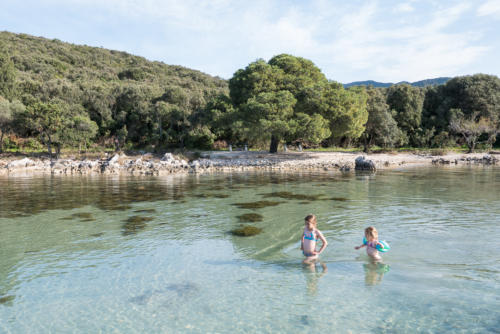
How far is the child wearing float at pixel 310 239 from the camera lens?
8.29 meters

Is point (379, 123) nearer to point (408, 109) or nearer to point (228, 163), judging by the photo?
point (408, 109)

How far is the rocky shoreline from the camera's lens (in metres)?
34.3

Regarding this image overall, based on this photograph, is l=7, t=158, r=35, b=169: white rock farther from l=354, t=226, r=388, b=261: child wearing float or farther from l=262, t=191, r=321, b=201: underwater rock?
l=354, t=226, r=388, b=261: child wearing float

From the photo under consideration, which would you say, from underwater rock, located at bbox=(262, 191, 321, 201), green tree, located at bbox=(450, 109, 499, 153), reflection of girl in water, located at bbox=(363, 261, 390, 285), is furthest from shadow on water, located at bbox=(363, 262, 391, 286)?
green tree, located at bbox=(450, 109, 499, 153)

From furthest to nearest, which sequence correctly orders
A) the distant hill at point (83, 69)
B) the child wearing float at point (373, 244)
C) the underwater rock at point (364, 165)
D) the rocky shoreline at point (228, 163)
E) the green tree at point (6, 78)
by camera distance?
the distant hill at point (83, 69), the green tree at point (6, 78), the rocky shoreline at point (228, 163), the underwater rock at point (364, 165), the child wearing float at point (373, 244)

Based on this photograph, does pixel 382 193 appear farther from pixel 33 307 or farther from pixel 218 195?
pixel 33 307

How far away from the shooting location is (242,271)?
8.02m

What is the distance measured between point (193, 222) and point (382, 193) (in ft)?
37.5

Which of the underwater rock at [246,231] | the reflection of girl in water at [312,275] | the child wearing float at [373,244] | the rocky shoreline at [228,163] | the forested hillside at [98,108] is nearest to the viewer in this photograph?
the reflection of girl in water at [312,275]

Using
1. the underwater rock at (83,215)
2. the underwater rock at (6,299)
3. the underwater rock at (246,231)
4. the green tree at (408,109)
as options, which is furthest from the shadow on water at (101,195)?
the green tree at (408,109)

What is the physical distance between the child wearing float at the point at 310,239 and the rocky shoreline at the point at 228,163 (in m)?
25.6

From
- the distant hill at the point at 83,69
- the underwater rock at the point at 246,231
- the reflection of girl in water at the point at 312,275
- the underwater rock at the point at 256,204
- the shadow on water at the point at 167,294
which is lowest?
the shadow on water at the point at 167,294

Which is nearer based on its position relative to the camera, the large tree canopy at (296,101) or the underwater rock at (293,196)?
the underwater rock at (293,196)

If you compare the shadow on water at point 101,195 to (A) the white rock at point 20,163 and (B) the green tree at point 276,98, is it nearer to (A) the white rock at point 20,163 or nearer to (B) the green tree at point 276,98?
(B) the green tree at point 276,98
